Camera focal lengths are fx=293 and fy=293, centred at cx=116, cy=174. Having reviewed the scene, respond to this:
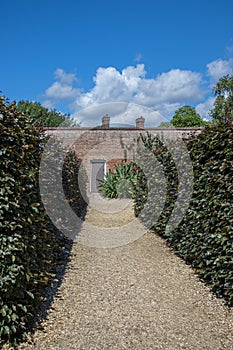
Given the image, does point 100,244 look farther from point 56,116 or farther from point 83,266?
point 56,116

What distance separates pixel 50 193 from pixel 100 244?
1.82 m

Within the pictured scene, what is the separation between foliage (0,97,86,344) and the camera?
7.25 feet

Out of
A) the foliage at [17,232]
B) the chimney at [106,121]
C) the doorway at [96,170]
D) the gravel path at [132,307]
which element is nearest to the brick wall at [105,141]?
the doorway at [96,170]

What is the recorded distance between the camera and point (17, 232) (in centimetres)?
233

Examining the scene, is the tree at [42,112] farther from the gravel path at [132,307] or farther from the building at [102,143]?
the gravel path at [132,307]

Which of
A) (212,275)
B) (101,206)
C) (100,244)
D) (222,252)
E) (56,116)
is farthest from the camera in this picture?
(56,116)

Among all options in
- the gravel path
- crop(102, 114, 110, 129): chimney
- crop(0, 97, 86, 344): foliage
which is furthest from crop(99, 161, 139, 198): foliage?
crop(0, 97, 86, 344): foliage

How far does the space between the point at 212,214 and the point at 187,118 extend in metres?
22.7

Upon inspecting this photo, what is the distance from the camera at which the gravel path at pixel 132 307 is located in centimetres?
249

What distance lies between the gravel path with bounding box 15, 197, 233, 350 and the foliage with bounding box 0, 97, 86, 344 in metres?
0.27

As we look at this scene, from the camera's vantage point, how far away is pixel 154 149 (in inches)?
239

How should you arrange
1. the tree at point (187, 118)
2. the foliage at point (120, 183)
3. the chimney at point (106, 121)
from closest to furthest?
the foliage at point (120, 183) < the chimney at point (106, 121) < the tree at point (187, 118)

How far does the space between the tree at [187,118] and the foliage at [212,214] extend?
21453mm

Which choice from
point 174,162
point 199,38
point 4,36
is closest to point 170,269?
point 174,162
